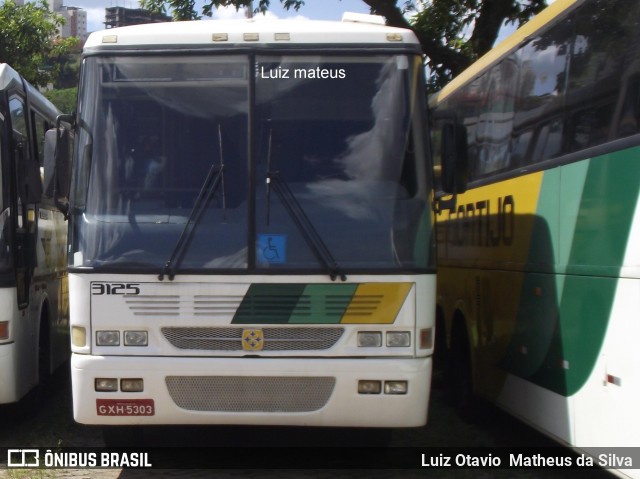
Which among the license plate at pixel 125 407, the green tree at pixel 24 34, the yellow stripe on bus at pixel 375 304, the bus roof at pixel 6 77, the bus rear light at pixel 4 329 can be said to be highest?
the green tree at pixel 24 34

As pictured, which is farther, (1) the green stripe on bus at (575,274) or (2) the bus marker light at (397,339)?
(2) the bus marker light at (397,339)

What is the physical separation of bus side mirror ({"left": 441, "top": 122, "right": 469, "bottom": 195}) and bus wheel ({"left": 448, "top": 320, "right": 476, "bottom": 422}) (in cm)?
325

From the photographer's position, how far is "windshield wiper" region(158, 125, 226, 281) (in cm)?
702

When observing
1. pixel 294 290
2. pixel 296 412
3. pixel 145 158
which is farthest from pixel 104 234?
pixel 296 412

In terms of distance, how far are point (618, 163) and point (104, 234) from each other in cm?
357

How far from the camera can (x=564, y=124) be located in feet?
24.1

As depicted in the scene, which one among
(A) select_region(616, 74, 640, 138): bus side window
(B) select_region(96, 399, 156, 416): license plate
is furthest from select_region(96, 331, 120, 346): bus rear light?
(A) select_region(616, 74, 640, 138): bus side window

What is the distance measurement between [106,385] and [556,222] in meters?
3.47

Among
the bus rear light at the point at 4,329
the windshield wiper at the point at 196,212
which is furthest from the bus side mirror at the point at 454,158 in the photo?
the bus rear light at the point at 4,329

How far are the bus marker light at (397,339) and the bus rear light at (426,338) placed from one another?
12cm

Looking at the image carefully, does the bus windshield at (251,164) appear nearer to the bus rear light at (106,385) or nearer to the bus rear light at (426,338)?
the bus rear light at (426,338)

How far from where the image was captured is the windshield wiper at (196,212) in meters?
7.02

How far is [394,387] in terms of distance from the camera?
23.1 ft

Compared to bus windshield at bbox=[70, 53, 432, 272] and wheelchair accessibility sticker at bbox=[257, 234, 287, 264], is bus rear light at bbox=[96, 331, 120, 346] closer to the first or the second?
bus windshield at bbox=[70, 53, 432, 272]
